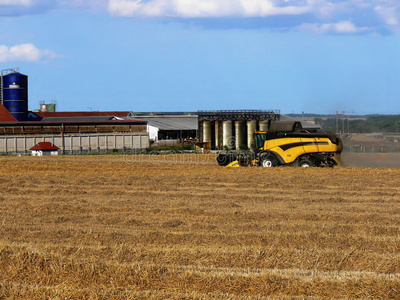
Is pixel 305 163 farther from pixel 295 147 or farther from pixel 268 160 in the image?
pixel 268 160

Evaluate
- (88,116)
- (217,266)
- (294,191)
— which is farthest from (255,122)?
(217,266)

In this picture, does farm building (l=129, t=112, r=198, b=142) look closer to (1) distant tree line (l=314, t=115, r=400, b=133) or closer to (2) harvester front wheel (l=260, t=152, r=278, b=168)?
(1) distant tree line (l=314, t=115, r=400, b=133)

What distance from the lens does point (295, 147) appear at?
2534cm

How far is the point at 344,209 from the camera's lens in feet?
44.9

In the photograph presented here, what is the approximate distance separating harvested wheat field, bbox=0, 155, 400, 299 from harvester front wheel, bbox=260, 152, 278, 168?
746cm

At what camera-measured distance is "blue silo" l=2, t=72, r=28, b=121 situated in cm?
7188

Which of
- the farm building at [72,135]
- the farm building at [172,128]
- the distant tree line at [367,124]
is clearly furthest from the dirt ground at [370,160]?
the farm building at [172,128]

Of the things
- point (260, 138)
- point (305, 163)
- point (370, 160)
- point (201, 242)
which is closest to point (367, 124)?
point (370, 160)

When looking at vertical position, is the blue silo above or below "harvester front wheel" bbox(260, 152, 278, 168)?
above

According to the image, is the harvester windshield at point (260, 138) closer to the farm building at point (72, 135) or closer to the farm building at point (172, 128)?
the farm building at point (72, 135)

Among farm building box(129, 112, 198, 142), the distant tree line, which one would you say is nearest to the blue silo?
farm building box(129, 112, 198, 142)

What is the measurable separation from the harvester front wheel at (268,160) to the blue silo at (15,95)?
52091 millimetres

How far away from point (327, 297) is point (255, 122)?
58935 mm

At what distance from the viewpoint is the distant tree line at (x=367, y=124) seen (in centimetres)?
2789
